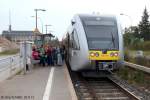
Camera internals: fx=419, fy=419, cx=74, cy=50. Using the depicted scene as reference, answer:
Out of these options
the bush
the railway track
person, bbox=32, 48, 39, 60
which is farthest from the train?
the bush

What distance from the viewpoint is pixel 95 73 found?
21219 mm

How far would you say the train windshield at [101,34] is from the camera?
1947 cm

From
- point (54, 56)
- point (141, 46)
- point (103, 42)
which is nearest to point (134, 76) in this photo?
point (103, 42)

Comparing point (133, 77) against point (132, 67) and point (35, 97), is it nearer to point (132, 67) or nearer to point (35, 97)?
point (132, 67)

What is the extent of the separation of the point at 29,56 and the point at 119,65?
577 cm

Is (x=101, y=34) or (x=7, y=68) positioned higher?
(x=101, y=34)

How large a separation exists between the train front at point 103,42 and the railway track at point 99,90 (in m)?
0.94

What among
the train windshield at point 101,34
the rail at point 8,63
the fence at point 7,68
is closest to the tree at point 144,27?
the rail at point 8,63

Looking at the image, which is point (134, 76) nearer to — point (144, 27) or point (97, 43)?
point (97, 43)

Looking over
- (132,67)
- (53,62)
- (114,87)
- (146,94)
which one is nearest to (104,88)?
(114,87)

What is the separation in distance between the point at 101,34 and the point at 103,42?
1.55 ft

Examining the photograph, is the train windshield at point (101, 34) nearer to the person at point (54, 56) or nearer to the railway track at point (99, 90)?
the railway track at point (99, 90)

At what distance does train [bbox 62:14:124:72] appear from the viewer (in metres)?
19.1

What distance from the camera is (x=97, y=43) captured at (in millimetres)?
19500
